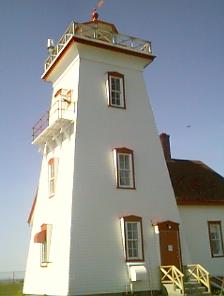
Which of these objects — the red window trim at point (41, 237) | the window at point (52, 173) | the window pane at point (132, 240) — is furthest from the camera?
the window at point (52, 173)

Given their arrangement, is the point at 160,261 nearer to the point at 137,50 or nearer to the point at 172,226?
the point at 172,226

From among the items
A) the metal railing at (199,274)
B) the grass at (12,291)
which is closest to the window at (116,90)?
the metal railing at (199,274)

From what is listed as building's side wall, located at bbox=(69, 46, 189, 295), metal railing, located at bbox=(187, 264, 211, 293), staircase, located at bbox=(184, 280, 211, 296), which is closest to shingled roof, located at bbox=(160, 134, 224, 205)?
building's side wall, located at bbox=(69, 46, 189, 295)

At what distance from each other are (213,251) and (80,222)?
26.9ft

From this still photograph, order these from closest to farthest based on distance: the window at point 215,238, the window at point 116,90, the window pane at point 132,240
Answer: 1. the window pane at point 132,240
2. the window at point 116,90
3. the window at point 215,238

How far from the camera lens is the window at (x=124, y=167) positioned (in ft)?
61.4

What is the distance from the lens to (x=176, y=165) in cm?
2556

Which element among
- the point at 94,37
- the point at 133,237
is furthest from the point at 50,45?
the point at 133,237

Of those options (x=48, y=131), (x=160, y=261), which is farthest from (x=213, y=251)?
(x=48, y=131)

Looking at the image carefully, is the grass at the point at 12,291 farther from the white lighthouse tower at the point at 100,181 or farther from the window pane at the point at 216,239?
the window pane at the point at 216,239

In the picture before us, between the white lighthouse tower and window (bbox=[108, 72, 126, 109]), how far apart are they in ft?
0.16

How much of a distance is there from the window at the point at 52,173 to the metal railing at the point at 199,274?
6.84 m

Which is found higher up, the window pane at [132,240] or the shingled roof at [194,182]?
the shingled roof at [194,182]

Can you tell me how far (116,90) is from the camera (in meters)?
20.2
